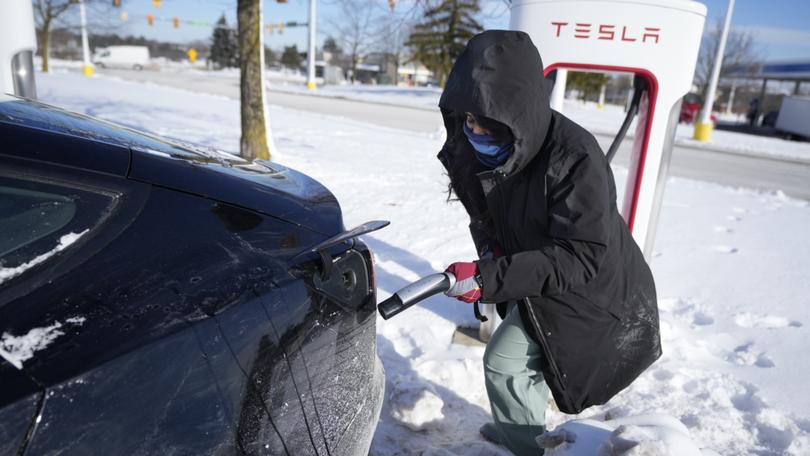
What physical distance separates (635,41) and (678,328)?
5.94 ft

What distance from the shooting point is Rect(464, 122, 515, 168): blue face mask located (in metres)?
1.83

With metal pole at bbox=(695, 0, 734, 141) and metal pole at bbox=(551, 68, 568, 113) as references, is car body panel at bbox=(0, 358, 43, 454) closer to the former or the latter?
metal pole at bbox=(551, 68, 568, 113)

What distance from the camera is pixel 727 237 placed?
18.5ft

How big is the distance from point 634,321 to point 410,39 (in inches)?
1534

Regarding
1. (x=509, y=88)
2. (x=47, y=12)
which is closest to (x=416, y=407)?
(x=509, y=88)

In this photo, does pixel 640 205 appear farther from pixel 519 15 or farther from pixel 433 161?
pixel 433 161

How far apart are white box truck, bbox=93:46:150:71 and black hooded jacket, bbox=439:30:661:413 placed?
2199 inches

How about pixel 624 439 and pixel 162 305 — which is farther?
pixel 624 439

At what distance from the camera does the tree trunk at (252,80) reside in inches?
284

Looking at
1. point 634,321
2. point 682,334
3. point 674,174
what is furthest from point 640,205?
point 674,174

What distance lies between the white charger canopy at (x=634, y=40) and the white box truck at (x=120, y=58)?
54.9 metres

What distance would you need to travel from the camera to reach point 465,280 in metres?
1.72

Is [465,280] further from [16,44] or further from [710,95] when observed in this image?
[710,95]

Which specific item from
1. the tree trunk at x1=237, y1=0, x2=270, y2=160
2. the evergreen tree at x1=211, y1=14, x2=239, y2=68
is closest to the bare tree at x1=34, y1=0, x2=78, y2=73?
the tree trunk at x1=237, y1=0, x2=270, y2=160
